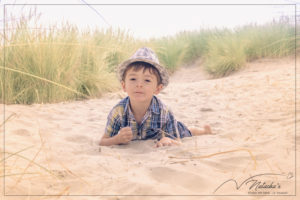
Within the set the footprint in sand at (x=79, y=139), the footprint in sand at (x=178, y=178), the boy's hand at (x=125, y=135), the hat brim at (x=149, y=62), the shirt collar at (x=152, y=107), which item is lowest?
the footprint in sand at (x=178, y=178)

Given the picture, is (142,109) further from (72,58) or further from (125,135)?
(72,58)

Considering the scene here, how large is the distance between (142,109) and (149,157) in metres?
0.74

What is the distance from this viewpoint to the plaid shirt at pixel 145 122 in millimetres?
2801

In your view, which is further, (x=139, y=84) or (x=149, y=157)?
(x=139, y=84)

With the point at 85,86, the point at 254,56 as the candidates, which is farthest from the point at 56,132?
the point at 254,56

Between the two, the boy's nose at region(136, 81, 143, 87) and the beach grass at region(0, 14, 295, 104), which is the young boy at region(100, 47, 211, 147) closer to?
the boy's nose at region(136, 81, 143, 87)

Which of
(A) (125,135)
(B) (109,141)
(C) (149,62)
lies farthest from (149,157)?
(C) (149,62)

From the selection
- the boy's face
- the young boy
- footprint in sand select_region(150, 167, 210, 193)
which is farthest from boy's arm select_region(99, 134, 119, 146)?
footprint in sand select_region(150, 167, 210, 193)

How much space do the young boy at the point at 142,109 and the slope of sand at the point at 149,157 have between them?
0.14 metres

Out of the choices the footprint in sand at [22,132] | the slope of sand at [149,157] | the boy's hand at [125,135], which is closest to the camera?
the slope of sand at [149,157]

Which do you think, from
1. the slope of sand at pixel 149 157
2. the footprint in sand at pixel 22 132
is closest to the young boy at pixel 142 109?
the slope of sand at pixel 149 157

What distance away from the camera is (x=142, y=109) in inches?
111

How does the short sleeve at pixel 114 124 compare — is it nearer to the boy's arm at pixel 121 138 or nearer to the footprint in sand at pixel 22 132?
the boy's arm at pixel 121 138

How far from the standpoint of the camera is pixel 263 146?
91.0 inches
